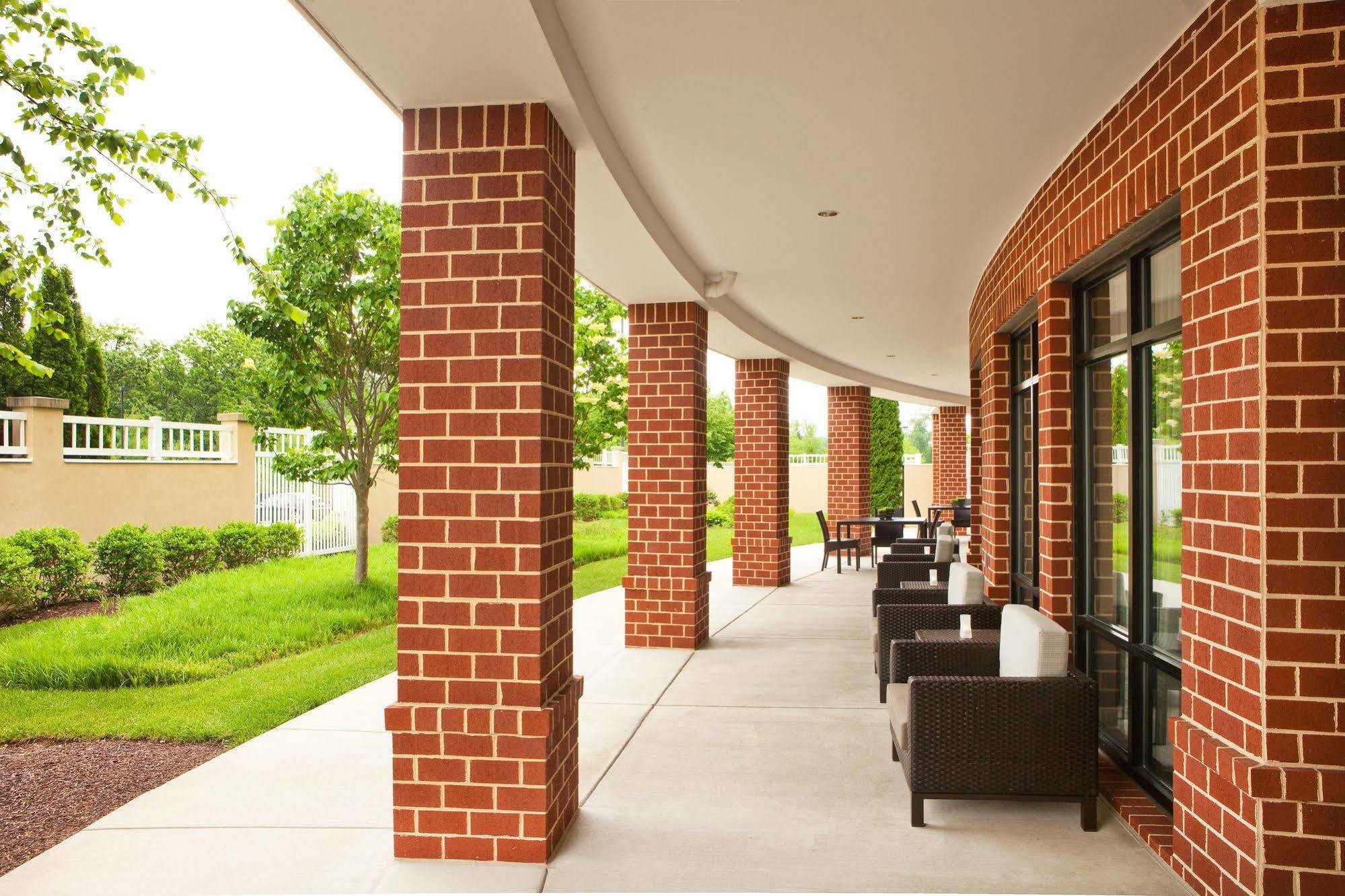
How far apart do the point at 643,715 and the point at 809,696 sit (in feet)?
3.76

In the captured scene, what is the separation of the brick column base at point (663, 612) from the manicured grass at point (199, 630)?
123 inches

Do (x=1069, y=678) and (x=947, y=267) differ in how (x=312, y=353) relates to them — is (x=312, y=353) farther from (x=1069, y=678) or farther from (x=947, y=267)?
(x=1069, y=678)

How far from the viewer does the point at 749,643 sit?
7559 mm

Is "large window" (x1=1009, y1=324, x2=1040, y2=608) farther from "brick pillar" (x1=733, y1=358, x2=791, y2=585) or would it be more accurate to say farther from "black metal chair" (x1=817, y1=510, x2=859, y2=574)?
"black metal chair" (x1=817, y1=510, x2=859, y2=574)

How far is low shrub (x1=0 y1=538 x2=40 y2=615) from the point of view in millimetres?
8734

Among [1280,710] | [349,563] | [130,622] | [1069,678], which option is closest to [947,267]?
[1069,678]

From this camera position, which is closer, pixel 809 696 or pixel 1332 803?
pixel 1332 803

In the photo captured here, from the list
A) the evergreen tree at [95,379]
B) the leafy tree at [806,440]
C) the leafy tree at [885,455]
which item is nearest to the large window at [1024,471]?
the leafy tree at [885,455]

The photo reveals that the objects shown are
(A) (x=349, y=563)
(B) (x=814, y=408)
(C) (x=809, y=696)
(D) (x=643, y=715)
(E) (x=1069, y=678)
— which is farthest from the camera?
(B) (x=814, y=408)

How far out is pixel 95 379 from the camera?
18656 millimetres

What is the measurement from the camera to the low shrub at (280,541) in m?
12.4

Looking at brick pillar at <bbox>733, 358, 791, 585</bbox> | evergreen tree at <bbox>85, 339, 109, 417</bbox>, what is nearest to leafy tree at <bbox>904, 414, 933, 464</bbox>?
evergreen tree at <bbox>85, 339, 109, 417</bbox>

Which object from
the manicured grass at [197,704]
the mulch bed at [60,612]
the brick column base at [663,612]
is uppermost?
the brick column base at [663,612]

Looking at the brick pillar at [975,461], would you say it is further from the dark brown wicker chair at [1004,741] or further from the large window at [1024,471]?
the dark brown wicker chair at [1004,741]
